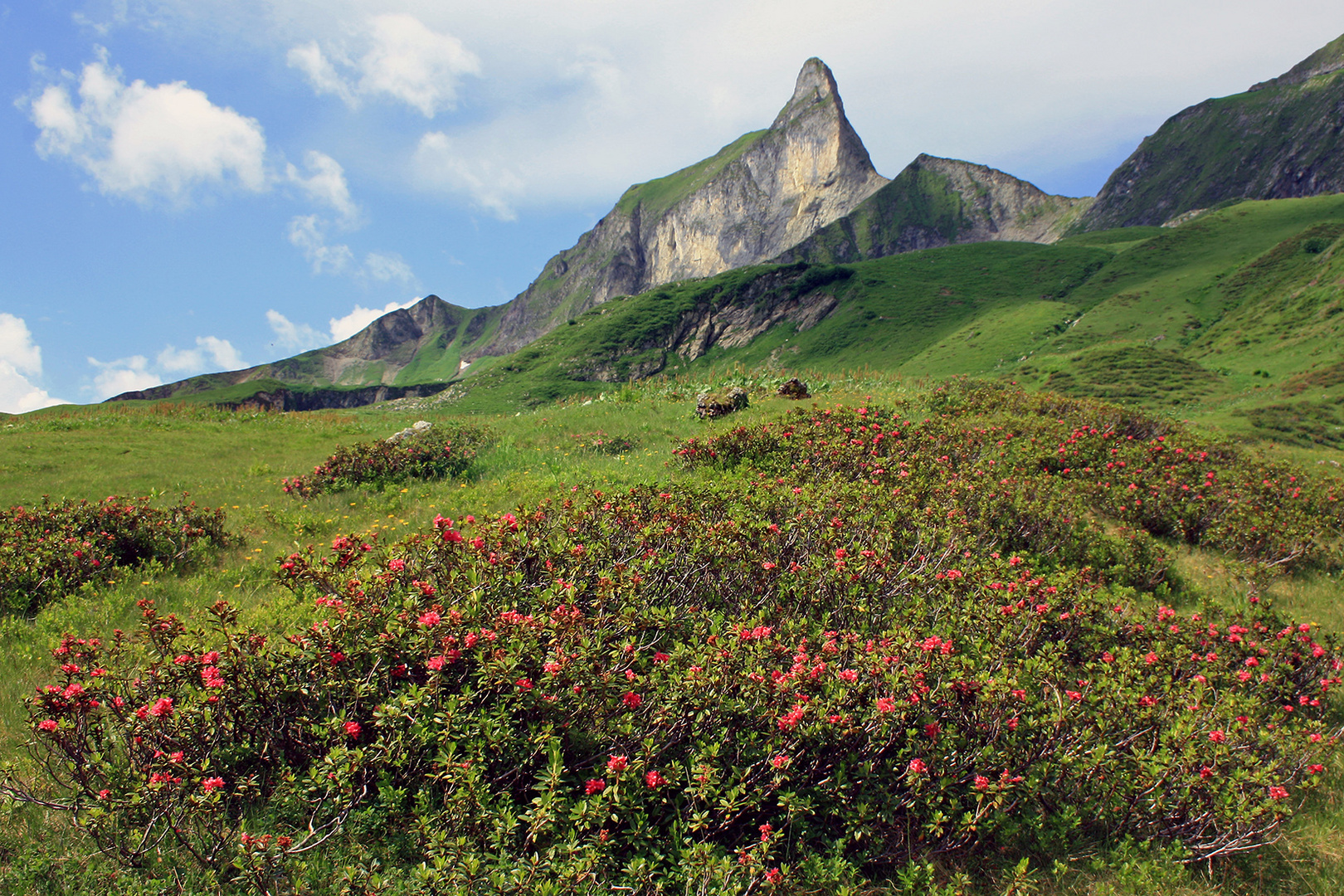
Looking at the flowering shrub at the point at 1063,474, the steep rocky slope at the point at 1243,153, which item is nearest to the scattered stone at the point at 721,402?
the flowering shrub at the point at 1063,474

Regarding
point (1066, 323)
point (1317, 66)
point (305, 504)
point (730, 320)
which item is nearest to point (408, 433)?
point (305, 504)

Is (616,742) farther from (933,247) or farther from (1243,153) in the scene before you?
(1243,153)

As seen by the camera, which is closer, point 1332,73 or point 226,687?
point 226,687

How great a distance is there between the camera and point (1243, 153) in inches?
5664

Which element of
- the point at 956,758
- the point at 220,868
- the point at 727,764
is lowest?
the point at 956,758

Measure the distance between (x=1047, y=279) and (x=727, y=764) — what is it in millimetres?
101909

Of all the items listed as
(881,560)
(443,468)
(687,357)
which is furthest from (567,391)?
(881,560)

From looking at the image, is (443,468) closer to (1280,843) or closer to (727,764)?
(727,764)

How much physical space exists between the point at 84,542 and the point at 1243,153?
701 ft

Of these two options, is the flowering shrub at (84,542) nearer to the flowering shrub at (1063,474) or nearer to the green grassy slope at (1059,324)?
the flowering shrub at (1063,474)

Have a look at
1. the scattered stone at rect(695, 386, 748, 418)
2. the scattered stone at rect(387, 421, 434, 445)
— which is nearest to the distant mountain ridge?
the scattered stone at rect(695, 386, 748, 418)

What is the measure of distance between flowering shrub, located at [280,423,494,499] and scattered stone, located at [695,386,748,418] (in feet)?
21.2

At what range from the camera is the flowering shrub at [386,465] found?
10992mm

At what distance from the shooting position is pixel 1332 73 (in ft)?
454
